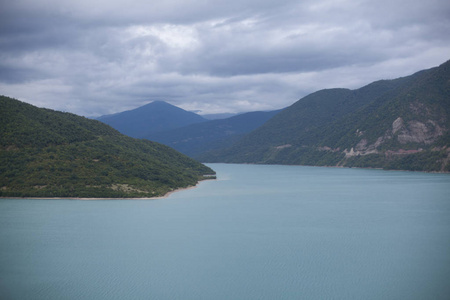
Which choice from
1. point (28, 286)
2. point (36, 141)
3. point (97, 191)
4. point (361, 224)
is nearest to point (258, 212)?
point (361, 224)

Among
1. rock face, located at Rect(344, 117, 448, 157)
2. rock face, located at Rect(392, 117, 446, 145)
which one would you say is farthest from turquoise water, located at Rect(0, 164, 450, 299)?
rock face, located at Rect(344, 117, 448, 157)

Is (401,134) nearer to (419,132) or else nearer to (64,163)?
(419,132)

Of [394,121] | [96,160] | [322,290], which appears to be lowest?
[322,290]

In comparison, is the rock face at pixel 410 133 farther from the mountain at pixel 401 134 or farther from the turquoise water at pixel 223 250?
the turquoise water at pixel 223 250

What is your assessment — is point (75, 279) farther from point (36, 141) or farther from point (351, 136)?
point (351, 136)

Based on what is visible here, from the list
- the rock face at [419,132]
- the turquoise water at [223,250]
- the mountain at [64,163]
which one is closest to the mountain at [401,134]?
the rock face at [419,132]
